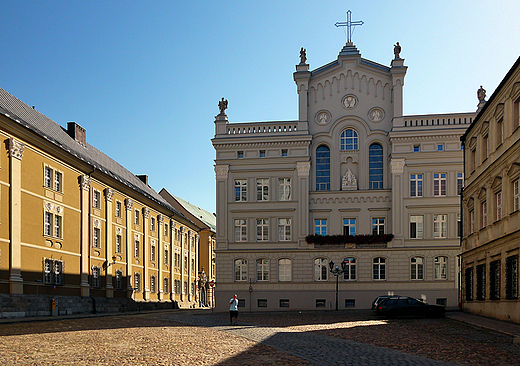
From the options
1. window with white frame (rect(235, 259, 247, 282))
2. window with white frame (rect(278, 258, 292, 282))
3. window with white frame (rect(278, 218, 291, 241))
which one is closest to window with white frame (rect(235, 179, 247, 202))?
window with white frame (rect(278, 218, 291, 241))

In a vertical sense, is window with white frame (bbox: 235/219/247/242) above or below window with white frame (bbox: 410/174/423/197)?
below

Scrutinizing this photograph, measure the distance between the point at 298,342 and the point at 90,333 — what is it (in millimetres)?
8773

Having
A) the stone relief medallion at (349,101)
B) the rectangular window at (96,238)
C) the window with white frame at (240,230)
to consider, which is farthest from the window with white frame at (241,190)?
the rectangular window at (96,238)

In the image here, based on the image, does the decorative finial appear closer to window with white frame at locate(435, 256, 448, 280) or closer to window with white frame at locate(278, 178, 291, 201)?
window with white frame at locate(278, 178, 291, 201)

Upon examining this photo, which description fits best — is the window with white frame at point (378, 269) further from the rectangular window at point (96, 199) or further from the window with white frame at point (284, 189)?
the rectangular window at point (96, 199)

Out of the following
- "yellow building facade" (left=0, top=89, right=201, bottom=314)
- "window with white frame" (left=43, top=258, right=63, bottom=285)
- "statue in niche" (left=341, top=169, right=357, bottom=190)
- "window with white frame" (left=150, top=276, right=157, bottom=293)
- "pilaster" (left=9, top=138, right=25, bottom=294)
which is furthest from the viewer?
"window with white frame" (left=150, top=276, right=157, bottom=293)

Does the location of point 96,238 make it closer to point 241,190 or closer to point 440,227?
point 241,190

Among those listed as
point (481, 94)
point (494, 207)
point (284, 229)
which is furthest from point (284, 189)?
point (494, 207)

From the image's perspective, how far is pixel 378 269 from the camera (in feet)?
154

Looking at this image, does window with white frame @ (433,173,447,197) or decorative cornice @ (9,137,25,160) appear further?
window with white frame @ (433,173,447,197)

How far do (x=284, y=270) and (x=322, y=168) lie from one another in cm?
921

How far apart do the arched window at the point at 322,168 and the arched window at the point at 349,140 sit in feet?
4.66

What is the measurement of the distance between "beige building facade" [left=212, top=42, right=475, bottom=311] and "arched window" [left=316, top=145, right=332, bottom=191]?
0.28 feet

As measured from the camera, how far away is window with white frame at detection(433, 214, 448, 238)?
153 feet
